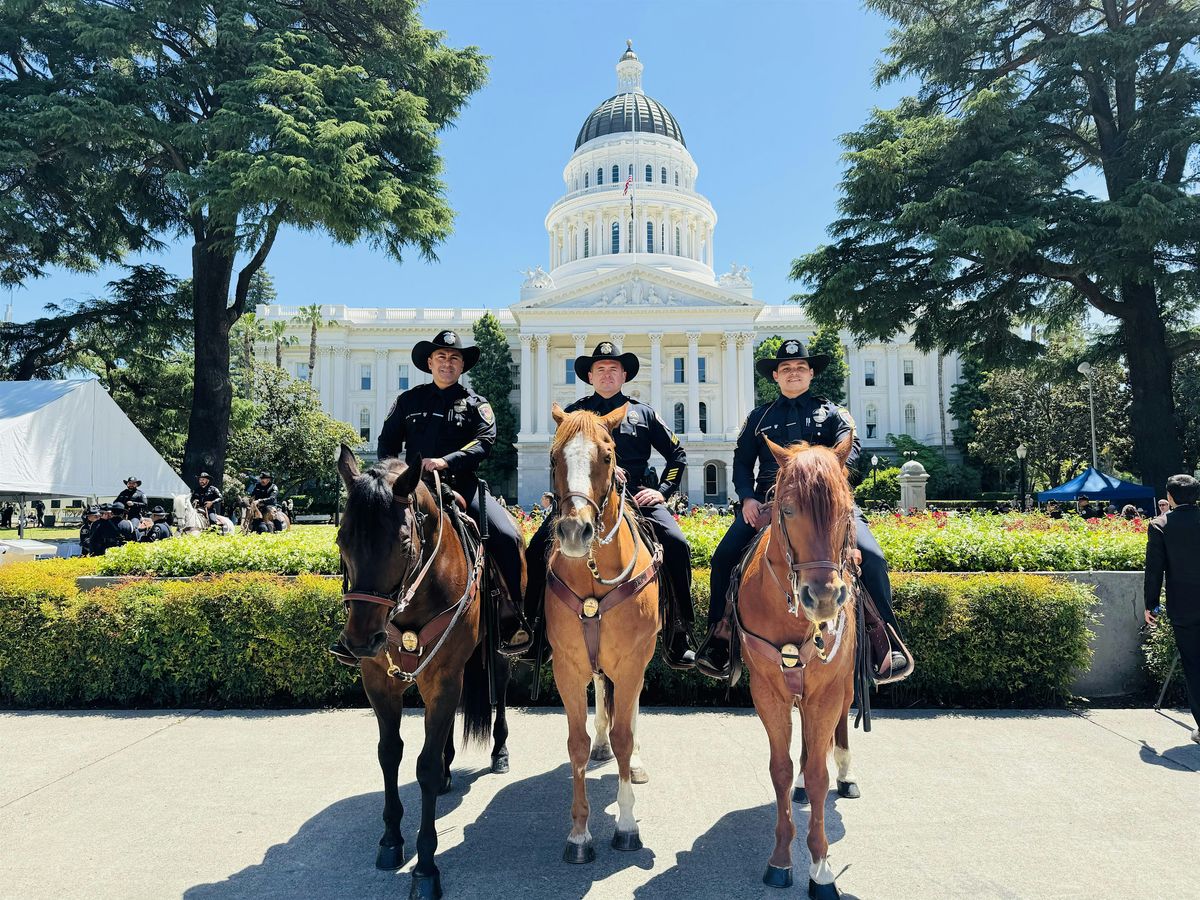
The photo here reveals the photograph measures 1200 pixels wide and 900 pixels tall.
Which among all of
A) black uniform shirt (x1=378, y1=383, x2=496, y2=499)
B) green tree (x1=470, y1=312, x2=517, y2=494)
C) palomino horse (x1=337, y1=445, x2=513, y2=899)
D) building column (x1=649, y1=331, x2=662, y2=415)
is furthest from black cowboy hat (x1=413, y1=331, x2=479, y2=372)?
building column (x1=649, y1=331, x2=662, y2=415)

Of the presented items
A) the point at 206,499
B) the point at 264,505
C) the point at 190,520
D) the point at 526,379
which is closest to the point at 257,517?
the point at 264,505

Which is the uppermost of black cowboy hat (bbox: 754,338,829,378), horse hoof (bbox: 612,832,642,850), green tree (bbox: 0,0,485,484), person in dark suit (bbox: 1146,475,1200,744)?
green tree (bbox: 0,0,485,484)

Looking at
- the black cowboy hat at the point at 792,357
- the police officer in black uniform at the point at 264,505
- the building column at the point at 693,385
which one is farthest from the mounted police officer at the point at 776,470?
the building column at the point at 693,385

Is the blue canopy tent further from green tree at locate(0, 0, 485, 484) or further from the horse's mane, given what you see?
the horse's mane

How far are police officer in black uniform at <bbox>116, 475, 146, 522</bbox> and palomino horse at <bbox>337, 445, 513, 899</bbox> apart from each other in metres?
12.6

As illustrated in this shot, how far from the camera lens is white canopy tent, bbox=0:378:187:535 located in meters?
13.7

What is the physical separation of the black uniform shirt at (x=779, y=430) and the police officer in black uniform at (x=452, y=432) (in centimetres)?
171

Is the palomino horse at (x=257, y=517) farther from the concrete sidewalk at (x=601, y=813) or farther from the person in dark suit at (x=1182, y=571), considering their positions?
the person in dark suit at (x=1182, y=571)

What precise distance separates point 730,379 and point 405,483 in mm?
67141

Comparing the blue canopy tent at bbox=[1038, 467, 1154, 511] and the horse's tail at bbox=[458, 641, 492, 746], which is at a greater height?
the blue canopy tent at bbox=[1038, 467, 1154, 511]

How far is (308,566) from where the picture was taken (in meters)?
8.59

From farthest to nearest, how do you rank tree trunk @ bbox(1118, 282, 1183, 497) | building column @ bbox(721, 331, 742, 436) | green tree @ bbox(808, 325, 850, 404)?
1. building column @ bbox(721, 331, 742, 436)
2. green tree @ bbox(808, 325, 850, 404)
3. tree trunk @ bbox(1118, 282, 1183, 497)

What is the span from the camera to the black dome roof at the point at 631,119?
84.6m

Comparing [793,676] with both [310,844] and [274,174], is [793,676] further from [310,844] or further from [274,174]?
[274,174]
